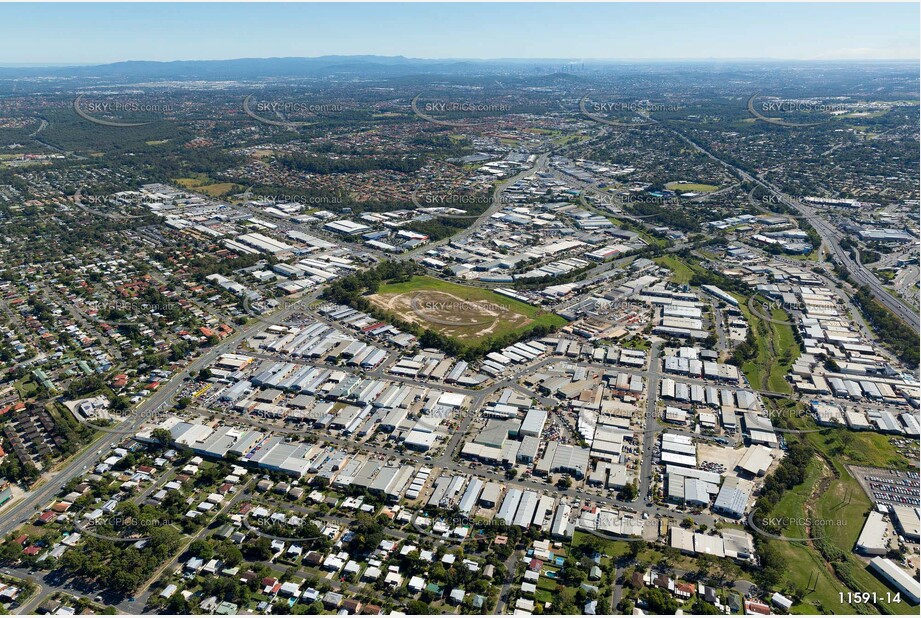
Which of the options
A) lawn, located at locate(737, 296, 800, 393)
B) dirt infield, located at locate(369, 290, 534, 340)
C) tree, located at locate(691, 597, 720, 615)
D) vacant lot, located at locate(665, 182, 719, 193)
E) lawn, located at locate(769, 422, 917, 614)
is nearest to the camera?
tree, located at locate(691, 597, 720, 615)

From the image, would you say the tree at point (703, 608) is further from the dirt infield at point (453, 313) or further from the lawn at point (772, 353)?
the dirt infield at point (453, 313)

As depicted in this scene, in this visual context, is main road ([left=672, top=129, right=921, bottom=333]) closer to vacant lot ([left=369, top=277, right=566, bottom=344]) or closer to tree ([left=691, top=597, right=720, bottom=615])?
vacant lot ([left=369, top=277, right=566, bottom=344])

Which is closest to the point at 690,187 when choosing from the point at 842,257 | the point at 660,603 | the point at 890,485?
the point at 842,257

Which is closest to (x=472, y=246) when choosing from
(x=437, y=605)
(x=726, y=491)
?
(x=726, y=491)

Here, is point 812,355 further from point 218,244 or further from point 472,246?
point 218,244

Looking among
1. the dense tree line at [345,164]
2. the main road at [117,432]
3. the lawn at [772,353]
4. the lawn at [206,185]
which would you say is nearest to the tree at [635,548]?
the lawn at [772,353]

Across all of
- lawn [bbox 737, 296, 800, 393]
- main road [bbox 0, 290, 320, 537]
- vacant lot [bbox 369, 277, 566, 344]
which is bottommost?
lawn [bbox 737, 296, 800, 393]

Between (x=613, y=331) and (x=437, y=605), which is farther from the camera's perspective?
(x=613, y=331)

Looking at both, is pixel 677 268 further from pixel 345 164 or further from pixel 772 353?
pixel 345 164

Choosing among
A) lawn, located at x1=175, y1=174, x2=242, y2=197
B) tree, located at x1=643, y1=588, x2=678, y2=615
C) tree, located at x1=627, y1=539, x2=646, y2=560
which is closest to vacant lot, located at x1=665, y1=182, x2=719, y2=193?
lawn, located at x1=175, y1=174, x2=242, y2=197
